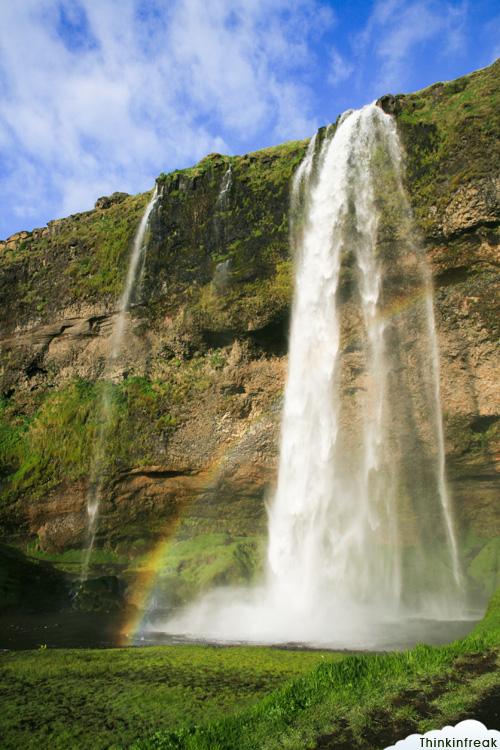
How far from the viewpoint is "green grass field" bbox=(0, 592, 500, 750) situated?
6316mm

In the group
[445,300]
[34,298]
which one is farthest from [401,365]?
[34,298]

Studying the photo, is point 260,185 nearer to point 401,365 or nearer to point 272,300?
point 272,300

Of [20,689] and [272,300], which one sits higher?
[272,300]

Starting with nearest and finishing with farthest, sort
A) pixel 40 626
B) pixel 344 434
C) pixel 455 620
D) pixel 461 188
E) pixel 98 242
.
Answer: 1. pixel 40 626
2. pixel 455 620
3. pixel 461 188
4. pixel 344 434
5. pixel 98 242

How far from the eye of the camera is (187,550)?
81.0 ft

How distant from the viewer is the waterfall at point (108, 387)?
26.8 m

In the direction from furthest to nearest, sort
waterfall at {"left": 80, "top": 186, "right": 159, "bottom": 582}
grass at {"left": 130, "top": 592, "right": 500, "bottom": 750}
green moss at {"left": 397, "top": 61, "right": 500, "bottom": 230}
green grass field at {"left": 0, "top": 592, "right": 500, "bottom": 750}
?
waterfall at {"left": 80, "top": 186, "right": 159, "bottom": 582} < green moss at {"left": 397, "top": 61, "right": 500, "bottom": 230} < green grass field at {"left": 0, "top": 592, "right": 500, "bottom": 750} < grass at {"left": 130, "top": 592, "right": 500, "bottom": 750}

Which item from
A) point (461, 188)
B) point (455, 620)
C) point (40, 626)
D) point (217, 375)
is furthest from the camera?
point (217, 375)

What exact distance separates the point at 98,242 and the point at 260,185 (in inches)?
414

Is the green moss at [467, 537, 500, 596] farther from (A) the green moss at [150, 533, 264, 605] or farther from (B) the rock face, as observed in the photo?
(A) the green moss at [150, 533, 264, 605]

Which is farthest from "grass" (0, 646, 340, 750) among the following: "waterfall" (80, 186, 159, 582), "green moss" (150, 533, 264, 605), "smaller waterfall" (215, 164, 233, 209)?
"smaller waterfall" (215, 164, 233, 209)

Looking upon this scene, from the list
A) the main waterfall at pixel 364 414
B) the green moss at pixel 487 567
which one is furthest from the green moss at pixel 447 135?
the green moss at pixel 487 567

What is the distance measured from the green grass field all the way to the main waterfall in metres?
10.9

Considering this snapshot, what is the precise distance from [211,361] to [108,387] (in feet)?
20.1
